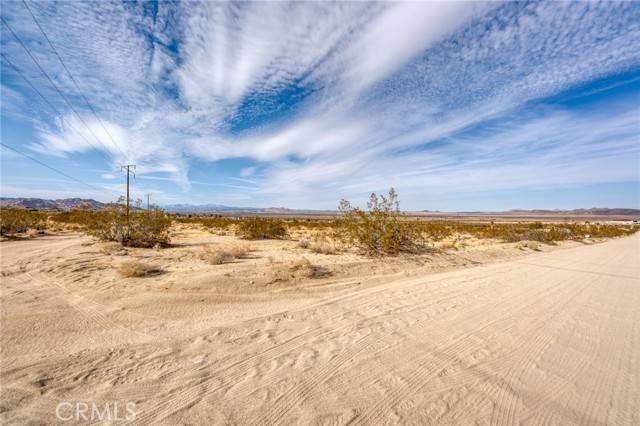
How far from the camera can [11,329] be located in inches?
169

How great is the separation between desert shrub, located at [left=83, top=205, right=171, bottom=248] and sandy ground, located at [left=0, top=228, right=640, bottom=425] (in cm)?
571

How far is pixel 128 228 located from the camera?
13406 mm

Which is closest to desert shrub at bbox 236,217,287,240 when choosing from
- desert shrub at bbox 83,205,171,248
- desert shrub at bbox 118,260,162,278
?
desert shrub at bbox 83,205,171,248

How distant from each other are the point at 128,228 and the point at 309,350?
1318 cm

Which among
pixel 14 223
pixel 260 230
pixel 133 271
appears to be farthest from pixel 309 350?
pixel 14 223

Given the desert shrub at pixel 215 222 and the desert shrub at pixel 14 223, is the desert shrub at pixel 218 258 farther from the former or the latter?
the desert shrub at pixel 215 222

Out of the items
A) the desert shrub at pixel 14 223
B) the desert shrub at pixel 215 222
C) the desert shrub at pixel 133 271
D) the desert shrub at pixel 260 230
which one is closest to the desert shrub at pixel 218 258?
the desert shrub at pixel 133 271

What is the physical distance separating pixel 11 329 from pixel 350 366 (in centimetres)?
520

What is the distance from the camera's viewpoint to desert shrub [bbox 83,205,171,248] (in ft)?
43.5

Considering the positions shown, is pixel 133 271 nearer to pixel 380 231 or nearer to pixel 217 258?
pixel 217 258

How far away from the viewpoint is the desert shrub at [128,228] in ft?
43.5

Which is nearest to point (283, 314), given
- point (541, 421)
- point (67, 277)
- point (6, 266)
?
point (541, 421)

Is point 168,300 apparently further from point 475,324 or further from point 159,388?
point 475,324
